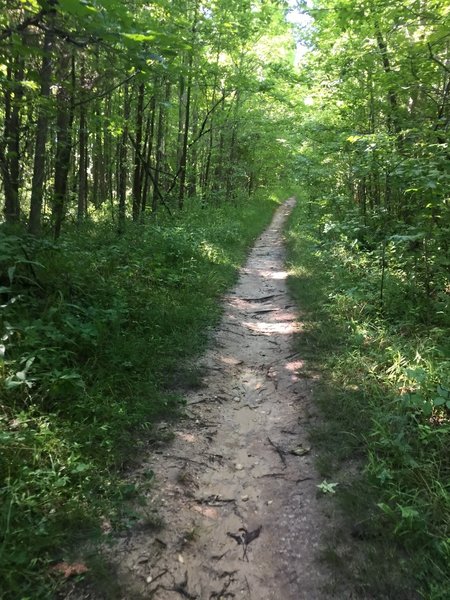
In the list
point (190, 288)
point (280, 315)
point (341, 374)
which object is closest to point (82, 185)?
point (190, 288)

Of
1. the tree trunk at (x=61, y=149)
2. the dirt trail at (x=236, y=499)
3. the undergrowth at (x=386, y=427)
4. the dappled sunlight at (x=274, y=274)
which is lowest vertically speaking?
the dirt trail at (x=236, y=499)

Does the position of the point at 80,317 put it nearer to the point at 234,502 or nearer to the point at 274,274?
the point at 234,502

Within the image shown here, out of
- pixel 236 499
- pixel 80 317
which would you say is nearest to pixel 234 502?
pixel 236 499

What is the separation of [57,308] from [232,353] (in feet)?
7.91

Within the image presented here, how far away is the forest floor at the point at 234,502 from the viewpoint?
2400 mm

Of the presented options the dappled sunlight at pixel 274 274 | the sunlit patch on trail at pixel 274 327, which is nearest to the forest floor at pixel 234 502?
the sunlit patch on trail at pixel 274 327

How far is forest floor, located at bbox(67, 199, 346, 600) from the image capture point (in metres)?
2.40

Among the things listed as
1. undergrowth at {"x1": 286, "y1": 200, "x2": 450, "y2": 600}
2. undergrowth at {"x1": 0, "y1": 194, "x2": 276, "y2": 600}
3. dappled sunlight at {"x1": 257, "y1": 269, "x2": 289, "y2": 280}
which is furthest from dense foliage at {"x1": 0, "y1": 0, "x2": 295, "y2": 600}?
undergrowth at {"x1": 286, "y1": 200, "x2": 450, "y2": 600}

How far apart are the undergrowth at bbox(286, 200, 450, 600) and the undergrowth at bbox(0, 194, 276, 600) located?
1.62 meters

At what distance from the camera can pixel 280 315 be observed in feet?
23.3

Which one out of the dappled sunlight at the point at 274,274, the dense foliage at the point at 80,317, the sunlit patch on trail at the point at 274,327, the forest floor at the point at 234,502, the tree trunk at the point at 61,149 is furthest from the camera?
the dappled sunlight at the point at 274,274

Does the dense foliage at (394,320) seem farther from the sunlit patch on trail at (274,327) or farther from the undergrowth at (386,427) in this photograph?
the sunlit patch on trail at (274,327)

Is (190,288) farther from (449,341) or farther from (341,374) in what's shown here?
(449,341)

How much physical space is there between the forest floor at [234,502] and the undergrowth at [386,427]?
0.21 meters
